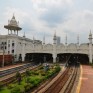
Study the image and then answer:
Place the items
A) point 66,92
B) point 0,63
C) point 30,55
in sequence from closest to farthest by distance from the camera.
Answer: point 66,92, point 0,63, point 30,55

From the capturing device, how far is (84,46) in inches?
2472

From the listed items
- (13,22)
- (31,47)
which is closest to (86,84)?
(31,47)

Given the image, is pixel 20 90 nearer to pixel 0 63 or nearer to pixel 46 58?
pixel 0 63

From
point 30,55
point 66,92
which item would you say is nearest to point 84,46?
point 30,55

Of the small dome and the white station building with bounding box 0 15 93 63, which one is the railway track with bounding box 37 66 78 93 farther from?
the small dome

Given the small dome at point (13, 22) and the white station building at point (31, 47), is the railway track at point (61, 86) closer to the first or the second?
the white station building at point (31, 47)

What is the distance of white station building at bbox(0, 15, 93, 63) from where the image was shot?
6278 cm

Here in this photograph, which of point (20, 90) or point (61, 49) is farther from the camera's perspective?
point (61, 49)

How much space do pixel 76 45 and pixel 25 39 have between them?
83.9ft

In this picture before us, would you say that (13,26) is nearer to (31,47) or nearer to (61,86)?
(31,47)

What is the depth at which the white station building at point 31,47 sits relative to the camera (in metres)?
62.8

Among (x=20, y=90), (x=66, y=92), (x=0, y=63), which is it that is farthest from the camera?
(x=0, y=63)

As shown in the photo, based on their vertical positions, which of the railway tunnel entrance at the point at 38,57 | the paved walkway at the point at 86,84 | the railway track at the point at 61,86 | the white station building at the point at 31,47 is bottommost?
the railway track at the point at 61,86

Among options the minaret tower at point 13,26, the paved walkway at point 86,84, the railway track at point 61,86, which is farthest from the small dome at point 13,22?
the paved walkway at point 86,84
